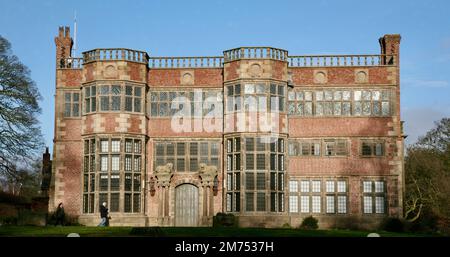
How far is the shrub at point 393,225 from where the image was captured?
118 feet

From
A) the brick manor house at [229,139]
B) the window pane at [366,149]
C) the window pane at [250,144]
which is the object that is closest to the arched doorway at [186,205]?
the brick manor house at [229,139]

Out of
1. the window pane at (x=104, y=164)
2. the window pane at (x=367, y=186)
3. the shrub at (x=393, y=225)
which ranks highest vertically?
the window pane at (x=104, y=164)

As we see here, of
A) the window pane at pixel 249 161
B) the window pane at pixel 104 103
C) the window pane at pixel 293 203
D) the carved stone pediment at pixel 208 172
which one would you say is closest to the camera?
the window pane at pixel 249 161

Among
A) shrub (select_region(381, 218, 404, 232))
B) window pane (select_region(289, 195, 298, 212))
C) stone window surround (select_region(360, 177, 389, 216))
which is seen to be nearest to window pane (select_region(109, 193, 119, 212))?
window pane (select_region(289, 195, 298, 212))

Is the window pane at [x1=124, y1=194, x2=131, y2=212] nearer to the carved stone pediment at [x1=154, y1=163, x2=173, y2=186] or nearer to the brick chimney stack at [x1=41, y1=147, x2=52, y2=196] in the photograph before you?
the carved stone pediment at [x1=154, y1=163, x2=173, y2=186]

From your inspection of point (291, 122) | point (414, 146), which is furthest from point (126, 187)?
point (414, 146)

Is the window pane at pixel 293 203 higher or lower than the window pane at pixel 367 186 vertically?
lower

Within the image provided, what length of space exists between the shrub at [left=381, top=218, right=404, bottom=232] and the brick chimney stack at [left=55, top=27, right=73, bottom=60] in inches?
816

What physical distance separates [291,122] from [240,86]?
364 centimetres

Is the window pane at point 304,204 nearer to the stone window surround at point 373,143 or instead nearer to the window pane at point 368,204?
the window pane at point 368,204

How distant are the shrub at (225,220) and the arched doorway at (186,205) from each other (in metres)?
2.43

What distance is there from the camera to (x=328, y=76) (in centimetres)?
3791

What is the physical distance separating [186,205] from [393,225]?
446 inches

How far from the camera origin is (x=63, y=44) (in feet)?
131
